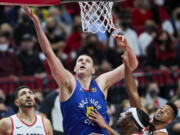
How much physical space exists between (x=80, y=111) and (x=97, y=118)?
25 cm

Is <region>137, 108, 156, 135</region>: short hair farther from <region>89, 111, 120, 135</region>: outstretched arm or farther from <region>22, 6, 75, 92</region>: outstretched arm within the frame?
<region>22, 6, 75, 92</region>: outstretched arm

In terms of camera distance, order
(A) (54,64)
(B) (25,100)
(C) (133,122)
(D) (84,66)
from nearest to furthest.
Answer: (C) (133,122) < (A) (54,64) < (D) (84,66) < (B) (25,100)

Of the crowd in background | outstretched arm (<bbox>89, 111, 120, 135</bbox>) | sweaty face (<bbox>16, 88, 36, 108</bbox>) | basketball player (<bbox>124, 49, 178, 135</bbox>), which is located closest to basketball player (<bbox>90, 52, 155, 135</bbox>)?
outstretched arm (<bbox>89, 111, 120, 135</bbox>)

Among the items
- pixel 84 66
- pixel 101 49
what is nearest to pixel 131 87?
pixel 84 66

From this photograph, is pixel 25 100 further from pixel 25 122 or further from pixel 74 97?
pixel 74 97

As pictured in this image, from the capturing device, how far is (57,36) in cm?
1544

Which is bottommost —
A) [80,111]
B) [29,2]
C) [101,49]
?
[80,111]

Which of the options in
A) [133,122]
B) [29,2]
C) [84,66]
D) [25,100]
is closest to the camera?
[133,122]

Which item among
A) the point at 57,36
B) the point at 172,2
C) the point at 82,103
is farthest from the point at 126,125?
the point at 172,2

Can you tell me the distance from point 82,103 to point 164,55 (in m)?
6.72

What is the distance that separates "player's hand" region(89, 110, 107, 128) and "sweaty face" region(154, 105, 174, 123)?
0.84 meters

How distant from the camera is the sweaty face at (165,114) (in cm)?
885

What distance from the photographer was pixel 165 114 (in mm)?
8914

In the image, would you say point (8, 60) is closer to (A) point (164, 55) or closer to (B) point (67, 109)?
(A) point (164, 55)
